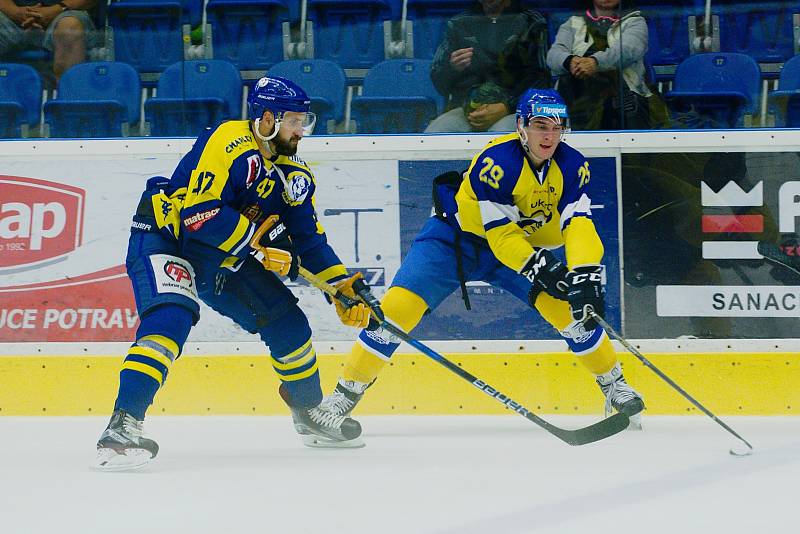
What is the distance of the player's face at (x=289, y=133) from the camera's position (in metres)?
3.23

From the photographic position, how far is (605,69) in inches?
165

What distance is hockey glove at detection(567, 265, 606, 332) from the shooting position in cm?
345

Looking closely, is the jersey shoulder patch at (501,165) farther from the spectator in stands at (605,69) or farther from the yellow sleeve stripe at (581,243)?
the spectator in stands at (605,69)

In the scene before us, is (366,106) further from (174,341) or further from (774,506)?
(774,506)

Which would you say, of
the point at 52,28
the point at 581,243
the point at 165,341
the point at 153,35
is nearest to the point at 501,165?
the point at 581,243

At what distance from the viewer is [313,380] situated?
3557 millimetres

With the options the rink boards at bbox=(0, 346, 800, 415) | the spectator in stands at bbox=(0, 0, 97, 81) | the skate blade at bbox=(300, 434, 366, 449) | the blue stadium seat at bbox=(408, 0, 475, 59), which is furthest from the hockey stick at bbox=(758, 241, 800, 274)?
the spectator in stands at bbox=(0, 0, 97, 81)

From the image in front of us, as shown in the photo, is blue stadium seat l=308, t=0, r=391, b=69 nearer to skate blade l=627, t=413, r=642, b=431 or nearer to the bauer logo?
the bauer logo

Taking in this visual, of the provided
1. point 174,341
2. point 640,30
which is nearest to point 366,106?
point 640,30

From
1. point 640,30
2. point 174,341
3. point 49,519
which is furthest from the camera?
point 640,30

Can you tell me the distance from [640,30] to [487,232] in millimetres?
1171

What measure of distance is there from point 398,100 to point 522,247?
Answer: 1037 millimetres

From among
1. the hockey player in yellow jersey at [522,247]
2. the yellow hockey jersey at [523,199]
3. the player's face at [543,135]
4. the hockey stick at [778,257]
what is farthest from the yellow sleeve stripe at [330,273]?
the hockey stick at [778,257]

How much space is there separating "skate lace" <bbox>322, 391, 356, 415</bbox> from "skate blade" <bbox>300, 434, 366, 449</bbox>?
0.35ft
